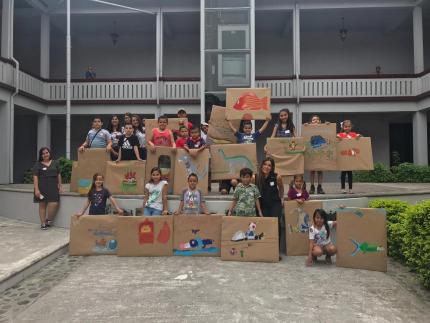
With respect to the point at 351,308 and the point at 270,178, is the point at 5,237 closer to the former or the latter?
the point at 270,178

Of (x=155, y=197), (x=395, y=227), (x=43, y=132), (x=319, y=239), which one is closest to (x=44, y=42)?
(x=43, y=132)

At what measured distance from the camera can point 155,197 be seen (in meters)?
6.57

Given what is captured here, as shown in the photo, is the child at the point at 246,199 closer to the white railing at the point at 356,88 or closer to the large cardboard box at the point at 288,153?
the large cardboard box at the point at 288,153

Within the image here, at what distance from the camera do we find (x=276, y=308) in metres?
4.12

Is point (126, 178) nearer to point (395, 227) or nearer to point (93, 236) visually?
point (93, 236)

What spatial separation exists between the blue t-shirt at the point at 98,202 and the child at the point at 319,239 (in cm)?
347

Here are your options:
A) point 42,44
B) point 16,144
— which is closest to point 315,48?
point 42,44

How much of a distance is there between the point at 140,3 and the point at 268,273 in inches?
518

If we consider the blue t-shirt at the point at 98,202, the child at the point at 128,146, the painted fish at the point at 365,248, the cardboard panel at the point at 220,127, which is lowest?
the painted fish at the point at 365,248

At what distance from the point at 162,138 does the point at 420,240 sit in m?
4.63

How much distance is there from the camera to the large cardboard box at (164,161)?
731 cm

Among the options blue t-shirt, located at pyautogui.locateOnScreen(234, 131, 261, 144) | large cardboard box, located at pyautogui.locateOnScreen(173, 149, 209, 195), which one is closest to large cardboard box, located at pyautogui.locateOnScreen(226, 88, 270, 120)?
blue t-shirt, located at pyautogui.locateOnScreen(234, 131, 261, 144)

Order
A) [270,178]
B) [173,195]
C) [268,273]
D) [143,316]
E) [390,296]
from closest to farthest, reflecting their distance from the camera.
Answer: [143,316]
[390,296]
[268,273]
[270,178]
[173,195]

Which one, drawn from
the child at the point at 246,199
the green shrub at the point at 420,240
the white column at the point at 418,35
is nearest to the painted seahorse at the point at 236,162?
the child at the point at 246,199
